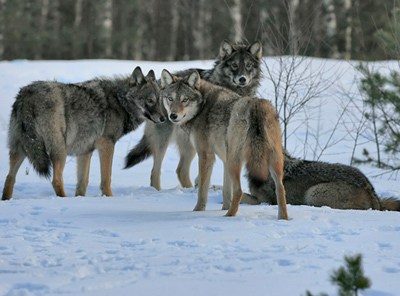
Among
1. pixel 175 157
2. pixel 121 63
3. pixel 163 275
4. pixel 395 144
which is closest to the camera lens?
pixel 163 275

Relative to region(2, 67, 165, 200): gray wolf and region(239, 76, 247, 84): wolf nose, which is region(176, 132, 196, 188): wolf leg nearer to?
region(2, 67, 165, 200): gray wolf

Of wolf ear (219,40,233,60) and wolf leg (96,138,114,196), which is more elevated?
wolf ear (219,40,233,60)

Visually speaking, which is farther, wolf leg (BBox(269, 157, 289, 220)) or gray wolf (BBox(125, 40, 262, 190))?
gray wolf (BBox(125, 40, 262, 190))

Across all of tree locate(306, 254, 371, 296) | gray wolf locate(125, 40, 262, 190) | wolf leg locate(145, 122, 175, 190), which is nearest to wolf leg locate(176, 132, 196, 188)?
gray wolf locate(125, 40, 262, 190)

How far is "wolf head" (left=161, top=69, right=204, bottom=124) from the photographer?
6305mm

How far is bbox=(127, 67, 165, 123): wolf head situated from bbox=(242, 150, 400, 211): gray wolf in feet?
5.55

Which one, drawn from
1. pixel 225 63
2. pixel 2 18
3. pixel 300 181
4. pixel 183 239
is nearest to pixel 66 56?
pixel 2 18

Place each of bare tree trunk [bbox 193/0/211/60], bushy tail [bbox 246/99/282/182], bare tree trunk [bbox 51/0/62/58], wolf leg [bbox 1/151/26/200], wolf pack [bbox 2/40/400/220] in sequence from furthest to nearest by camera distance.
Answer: bare tree trunk [bbox 51/0/62/58]
bare tree trunk [bbox 193/0/211/60]
wolf leg [bbox 1/151/26/200]
wolf pack [bbox 2/40/400/220]
bushy tail [bbox 246/99/282/182]

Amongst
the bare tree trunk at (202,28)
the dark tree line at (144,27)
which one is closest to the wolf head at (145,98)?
the dark tree line at (144,27)

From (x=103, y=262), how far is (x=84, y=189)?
13.7ft

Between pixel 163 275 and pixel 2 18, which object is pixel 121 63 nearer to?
pixel 2 18

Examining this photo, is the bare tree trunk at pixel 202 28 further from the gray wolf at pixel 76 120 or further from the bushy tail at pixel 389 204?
the bushy tail at pixel 389 204

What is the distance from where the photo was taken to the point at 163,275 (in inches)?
154

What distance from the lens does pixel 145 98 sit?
8.27 m
